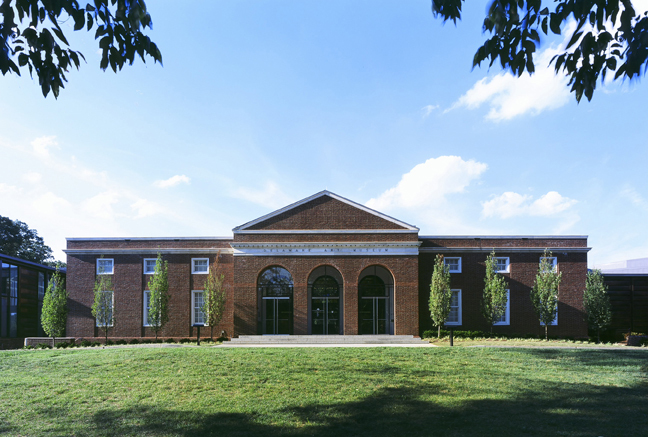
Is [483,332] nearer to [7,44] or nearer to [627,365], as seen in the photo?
[627,365]

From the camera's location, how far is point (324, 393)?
1139cm

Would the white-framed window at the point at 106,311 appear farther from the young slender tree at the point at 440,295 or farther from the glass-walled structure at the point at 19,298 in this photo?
the young slender tree at the point at 440,295

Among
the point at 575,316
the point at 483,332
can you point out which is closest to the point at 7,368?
the point at 483,332

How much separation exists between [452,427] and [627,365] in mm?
9764

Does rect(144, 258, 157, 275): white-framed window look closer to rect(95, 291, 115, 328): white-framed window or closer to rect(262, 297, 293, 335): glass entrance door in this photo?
rect(95, 291, 115, 328): white-framed window

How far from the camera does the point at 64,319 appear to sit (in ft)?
87.2

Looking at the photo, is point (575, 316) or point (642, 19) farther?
point (575, 316)

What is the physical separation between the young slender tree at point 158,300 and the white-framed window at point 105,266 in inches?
156

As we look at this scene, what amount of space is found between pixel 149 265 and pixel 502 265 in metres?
22.0

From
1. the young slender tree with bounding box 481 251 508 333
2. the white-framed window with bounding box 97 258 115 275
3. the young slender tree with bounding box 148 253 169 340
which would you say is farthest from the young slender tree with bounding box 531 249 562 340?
the white-framed window with bounding box 97 258 115 275

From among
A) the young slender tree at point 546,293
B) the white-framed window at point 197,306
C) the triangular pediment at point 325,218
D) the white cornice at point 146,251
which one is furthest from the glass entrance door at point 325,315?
the young slender tree at point 546,293

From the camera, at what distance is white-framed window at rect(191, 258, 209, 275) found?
28.8m

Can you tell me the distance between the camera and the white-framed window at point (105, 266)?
94.4 ft

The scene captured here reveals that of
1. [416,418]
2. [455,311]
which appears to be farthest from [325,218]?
[416,418]
